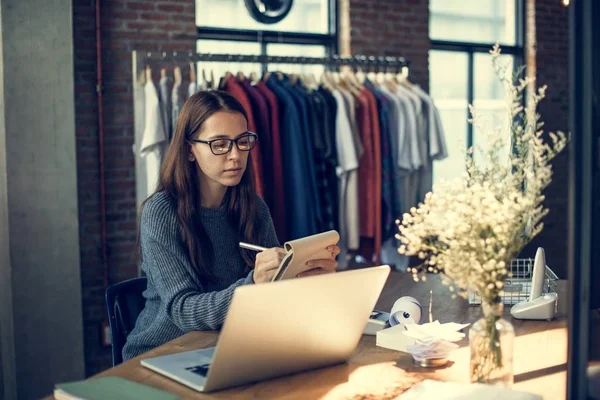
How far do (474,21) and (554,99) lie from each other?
96 centimetres

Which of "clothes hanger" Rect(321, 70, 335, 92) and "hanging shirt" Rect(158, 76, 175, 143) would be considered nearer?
"hanging shirt" Rect(158, 76, 175, 143)

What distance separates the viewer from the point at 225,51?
16.7 ft

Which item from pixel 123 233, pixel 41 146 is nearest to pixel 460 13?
→ pixel 123 233

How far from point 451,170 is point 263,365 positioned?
15.5 ft

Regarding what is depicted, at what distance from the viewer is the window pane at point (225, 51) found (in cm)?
486

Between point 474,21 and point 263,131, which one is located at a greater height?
point 474,21

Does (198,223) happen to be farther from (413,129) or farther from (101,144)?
(413,129)

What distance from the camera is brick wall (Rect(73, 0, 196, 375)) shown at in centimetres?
452


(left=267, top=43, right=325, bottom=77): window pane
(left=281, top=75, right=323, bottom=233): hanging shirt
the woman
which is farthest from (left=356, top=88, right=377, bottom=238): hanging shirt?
the woman

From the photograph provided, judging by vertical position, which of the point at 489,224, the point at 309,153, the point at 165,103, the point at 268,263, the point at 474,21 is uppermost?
the point at 474,21

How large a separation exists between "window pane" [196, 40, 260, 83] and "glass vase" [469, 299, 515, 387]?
3.46 metres

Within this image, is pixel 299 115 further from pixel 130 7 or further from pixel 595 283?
pixel 595 283

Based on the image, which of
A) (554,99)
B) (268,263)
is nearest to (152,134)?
(268,263)

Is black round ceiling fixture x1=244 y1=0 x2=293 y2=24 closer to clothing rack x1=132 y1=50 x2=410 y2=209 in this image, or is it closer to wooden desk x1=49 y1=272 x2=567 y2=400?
clothing rack x1=132 y1=50 x2=410 y2=209
